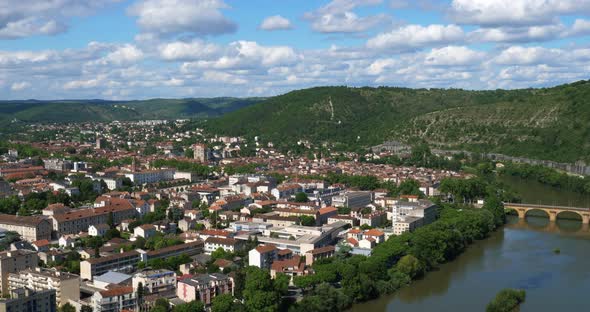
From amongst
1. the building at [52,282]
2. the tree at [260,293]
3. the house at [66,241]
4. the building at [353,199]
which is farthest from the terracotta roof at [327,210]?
the building at [52,282]

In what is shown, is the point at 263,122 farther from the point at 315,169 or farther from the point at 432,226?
the point at 432,226

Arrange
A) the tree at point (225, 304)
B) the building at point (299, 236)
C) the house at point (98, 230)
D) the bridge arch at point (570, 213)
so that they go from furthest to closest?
the bridge arch at point (570, 213) → the house at point (98, 230) → the building at point (299, 236) → the tree at point (225, 304)

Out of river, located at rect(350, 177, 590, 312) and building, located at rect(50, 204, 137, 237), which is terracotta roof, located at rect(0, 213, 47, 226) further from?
river, located at rect(350, 177, 590, 312)

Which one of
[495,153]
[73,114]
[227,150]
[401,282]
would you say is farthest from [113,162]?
[73,114]

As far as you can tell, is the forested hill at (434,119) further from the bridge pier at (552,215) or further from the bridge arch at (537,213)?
the bridge pier at (552,215)

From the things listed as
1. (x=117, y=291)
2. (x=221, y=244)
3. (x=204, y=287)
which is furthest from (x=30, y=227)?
(x=204, y=287)

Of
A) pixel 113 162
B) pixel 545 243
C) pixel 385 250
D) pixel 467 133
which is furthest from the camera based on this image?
pixel 467 133

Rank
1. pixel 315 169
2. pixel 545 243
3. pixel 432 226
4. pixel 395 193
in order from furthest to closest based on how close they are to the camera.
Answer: pixel 315 169
pixel 395 193
pixel 545 243
pixel 432 226
